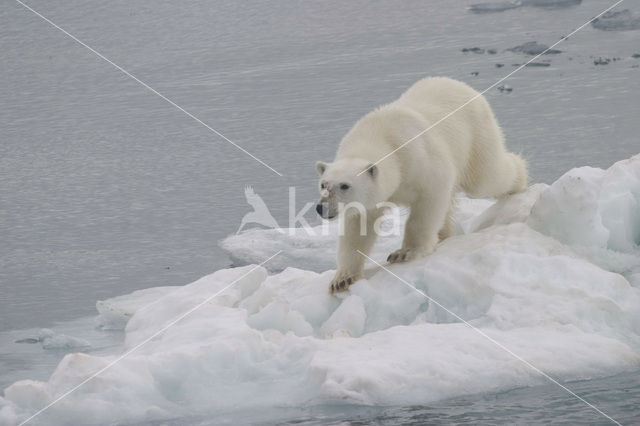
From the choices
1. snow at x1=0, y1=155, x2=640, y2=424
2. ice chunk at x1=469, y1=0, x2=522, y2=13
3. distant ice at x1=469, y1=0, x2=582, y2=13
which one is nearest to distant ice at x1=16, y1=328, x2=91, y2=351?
snow at x1=0, y1=155, x2=640, y2=424

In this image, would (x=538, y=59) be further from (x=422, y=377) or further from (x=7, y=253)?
(x=422, y=377)

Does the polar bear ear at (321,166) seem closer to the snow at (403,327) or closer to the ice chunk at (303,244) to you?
the snow at (403,327)

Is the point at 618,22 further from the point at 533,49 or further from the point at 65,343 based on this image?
the point at 65,343

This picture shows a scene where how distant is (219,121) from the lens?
13953 mm

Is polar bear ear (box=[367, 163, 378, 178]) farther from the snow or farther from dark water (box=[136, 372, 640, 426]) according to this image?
dark water (box=[136, 372, 640, 426])

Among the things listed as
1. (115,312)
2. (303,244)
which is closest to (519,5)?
(303,244)

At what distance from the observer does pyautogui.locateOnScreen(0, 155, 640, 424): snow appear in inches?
203

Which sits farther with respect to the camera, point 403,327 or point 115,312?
point 115,312

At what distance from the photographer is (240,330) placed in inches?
221

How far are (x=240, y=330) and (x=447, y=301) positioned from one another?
1203 millimetres

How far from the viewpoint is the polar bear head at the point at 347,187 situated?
5848 millimetres

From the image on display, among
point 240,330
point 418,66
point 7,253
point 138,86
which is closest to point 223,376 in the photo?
point 240,330

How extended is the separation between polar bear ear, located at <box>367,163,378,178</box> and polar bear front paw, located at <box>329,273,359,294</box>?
29.7 inches

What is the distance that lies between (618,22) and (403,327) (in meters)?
13.5
